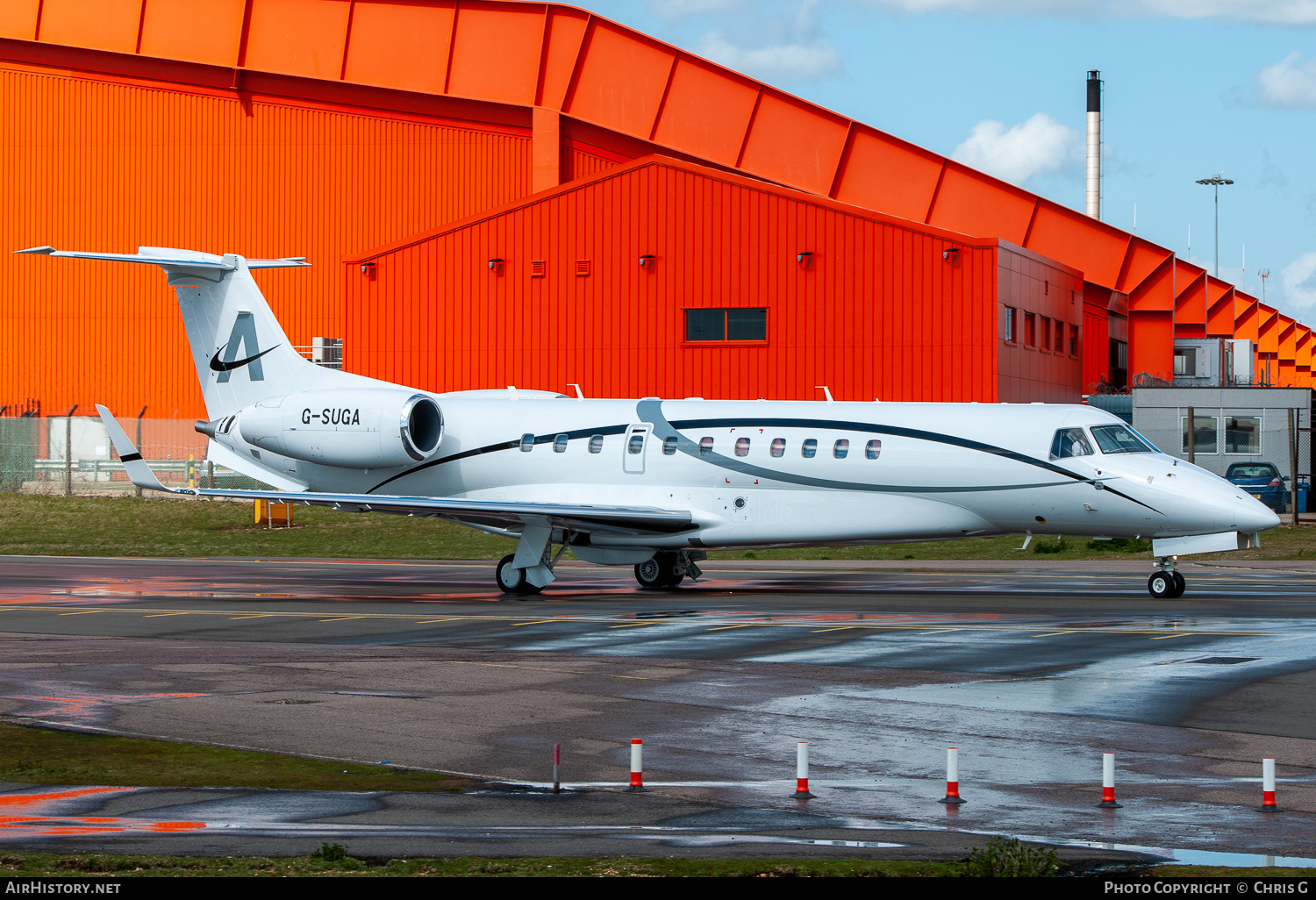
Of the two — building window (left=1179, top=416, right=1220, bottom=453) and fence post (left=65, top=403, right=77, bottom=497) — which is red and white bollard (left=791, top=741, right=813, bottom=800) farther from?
building window (left=1179, top=416, right=1220, bottom=453)

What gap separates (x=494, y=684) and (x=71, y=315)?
132 ft

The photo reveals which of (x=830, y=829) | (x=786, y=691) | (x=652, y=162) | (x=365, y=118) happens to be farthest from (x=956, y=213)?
(x=830, y=829)

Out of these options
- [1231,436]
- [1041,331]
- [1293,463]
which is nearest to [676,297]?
[1041,331]

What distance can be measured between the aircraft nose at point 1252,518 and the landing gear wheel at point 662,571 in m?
9.92

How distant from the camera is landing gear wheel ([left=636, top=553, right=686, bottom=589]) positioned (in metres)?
27.2

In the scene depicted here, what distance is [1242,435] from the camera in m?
45.4

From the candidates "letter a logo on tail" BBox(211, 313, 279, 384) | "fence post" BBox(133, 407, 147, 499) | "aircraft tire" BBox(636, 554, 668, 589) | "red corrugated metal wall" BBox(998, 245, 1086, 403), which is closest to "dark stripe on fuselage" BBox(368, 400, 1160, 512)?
"aircraft tire" BBox(636, 554, 668, 589)

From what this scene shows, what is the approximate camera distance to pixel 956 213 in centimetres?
4678

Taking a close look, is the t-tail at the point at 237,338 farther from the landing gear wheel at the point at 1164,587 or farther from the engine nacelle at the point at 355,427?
the landing gear wheel at the point at 1164,587

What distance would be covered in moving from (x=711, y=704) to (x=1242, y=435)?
3622 cm

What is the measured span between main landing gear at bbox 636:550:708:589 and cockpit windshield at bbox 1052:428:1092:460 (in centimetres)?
725

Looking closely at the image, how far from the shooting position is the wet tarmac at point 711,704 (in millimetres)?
9281

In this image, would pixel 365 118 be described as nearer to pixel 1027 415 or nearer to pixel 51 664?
pixel 1027 415

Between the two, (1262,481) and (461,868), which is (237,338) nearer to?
(461,868)
